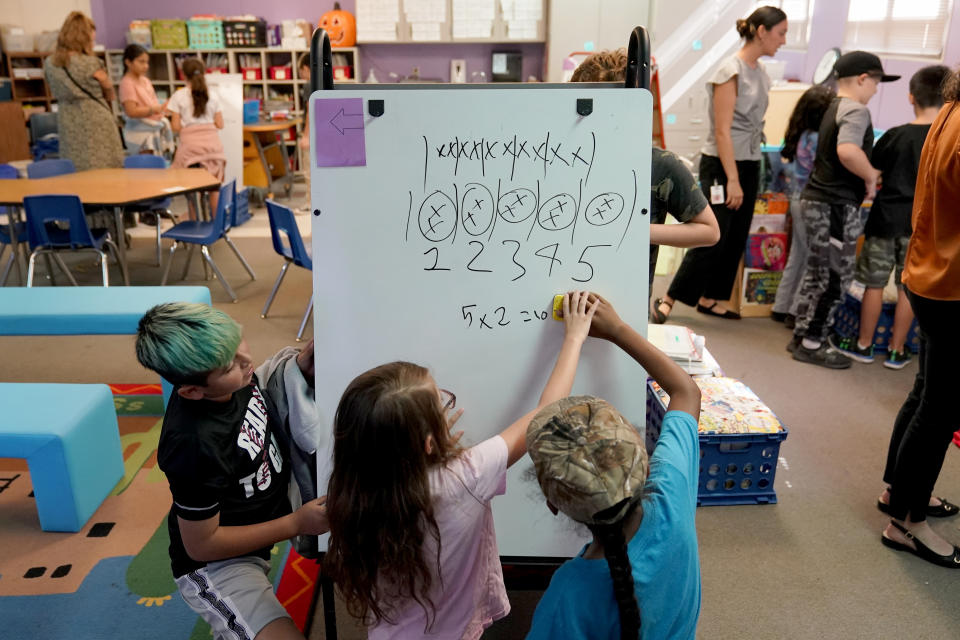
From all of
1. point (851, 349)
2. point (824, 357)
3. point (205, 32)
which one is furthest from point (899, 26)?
point (205, 32)

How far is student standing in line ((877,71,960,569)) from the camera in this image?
1.83 meters

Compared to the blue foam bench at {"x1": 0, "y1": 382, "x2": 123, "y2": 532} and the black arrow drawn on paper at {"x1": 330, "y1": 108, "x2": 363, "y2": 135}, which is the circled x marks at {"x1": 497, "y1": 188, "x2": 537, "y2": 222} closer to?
the black arrow drawn on paper at {"x1": 330, "y1": 108, "x2": 363, "y2": 135}

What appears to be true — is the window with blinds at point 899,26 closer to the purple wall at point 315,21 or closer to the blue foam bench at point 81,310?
the purple wall at point 315,21

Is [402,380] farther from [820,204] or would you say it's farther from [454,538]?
[820,204]

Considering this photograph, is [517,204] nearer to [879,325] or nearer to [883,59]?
[879,325]

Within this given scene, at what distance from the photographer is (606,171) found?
4.73 feet

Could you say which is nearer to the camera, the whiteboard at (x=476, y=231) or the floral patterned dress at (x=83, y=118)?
the whiteboard at (x=476, y=231)

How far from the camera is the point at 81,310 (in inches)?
120

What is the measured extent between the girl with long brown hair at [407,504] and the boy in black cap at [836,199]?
9.18 feet

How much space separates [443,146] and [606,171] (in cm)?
32

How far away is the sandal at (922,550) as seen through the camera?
2.16 meters

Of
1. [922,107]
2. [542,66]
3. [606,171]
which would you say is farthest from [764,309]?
[542,66]

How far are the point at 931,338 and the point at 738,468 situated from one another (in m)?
0.78

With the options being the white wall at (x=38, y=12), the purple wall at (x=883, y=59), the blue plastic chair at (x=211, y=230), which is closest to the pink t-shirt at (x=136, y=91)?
the blue plastic chair at (x=211, y=230)
